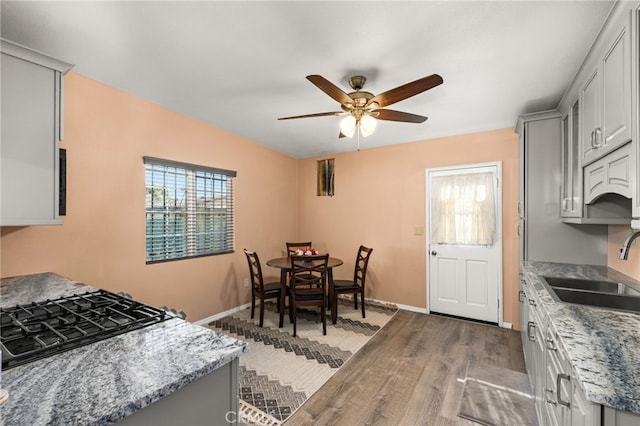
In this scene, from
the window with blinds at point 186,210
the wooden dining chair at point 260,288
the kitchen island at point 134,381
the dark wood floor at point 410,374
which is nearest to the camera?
the kitchen island at point 134,381

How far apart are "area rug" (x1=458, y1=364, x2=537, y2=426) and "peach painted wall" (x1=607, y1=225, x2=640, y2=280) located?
3.81 feet

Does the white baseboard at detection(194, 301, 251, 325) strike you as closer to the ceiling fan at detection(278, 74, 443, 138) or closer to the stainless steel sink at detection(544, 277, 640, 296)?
the ceiling fan at detection(278, 74, 443, 138)

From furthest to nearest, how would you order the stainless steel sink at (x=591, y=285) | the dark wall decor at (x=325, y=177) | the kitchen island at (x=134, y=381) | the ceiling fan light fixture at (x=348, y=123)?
the dark wall decor at (x=325, y=177) → the ceiling fan light fixture at (x=348, y=123) → the stainless steel sink at (x=591, y=285) → the kitchen island at (x=134, y=381)

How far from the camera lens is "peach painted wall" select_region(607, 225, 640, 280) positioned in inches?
78.4

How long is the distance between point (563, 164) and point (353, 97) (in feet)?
6.73

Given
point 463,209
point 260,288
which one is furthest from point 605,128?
point 260,288

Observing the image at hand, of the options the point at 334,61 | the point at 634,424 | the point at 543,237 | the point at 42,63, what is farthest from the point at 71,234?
the point at 543,237

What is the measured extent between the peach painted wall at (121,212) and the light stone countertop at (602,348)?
3238 millimetres

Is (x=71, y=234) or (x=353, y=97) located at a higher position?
(x=353, y=97)

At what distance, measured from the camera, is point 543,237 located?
8.84 feet

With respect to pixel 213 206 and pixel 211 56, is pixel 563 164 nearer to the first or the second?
pixel 211 56

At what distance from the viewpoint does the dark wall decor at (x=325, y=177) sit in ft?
16.0

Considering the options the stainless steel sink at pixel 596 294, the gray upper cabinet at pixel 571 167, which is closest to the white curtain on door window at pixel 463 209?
the gray upper cabinet at pixel 571 167

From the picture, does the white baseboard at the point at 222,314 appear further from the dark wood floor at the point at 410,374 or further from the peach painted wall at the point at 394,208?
the dark wood floor at the point at 410,374
